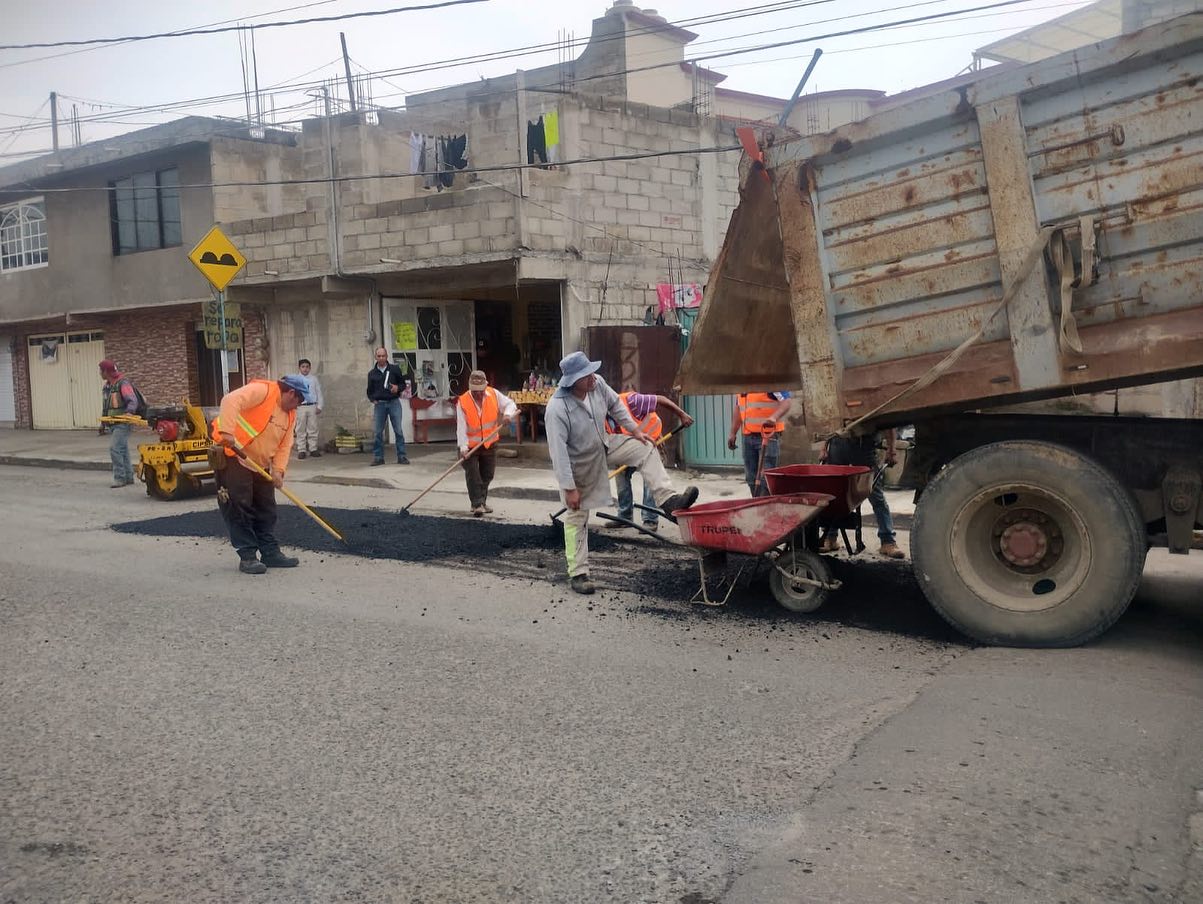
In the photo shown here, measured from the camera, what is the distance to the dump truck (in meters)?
4.86

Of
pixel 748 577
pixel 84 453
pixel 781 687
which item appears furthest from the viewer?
pixel 84 453

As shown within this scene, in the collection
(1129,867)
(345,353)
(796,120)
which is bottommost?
(1129,867)

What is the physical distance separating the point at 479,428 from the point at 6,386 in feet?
67.8

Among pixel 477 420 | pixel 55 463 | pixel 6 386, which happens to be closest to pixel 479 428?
pixel 477 420

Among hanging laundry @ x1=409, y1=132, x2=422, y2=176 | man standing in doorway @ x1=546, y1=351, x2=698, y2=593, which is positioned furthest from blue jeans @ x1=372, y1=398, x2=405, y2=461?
man standing in doorway @ x1=546, y1=351, x2=698, y2=593

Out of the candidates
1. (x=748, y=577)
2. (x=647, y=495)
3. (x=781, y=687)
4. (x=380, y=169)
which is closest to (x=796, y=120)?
(x=380, y=169)

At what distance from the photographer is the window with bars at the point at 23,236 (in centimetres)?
2316

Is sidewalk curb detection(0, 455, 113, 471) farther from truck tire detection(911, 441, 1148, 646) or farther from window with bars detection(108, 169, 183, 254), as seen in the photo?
truck tire detection(911, 441, 1148, 646)

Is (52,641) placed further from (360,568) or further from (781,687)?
Result: (781,687)

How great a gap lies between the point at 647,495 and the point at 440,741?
5.32 metres

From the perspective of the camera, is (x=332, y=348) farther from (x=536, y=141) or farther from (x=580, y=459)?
(x=580, y=459)

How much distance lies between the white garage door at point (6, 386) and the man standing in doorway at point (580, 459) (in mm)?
23480

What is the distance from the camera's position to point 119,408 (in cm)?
1334

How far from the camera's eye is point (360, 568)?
8.05 m
